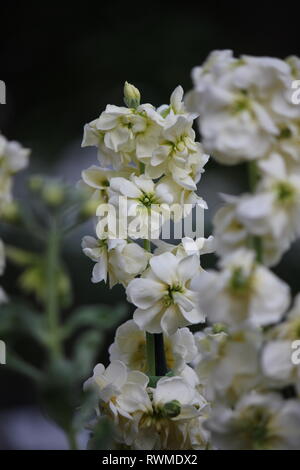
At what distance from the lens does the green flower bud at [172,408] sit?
0.52 metres

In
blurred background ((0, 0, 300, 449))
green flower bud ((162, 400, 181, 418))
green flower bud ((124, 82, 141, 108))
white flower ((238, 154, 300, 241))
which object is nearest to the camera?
white flower ((238, 154, 300, 241))

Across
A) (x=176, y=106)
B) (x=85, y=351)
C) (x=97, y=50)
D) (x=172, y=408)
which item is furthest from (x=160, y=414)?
(x=97, y=50)

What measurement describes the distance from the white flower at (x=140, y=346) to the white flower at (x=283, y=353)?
154 millimetres

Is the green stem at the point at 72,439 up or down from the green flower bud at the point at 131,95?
down

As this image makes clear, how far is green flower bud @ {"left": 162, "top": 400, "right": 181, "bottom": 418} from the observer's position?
1.71ft

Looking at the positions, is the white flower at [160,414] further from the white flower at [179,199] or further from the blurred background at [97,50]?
the blurred background at [97,50]

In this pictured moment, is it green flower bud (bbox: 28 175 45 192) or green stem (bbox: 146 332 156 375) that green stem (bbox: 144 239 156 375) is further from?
green flower bud (bbox: 28 175 45 192)

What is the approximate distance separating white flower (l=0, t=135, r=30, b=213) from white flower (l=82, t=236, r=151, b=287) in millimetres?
104

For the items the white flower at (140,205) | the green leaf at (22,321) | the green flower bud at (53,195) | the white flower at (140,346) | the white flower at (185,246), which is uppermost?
the white flower at (140,205)

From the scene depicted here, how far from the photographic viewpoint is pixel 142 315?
0.55 meters

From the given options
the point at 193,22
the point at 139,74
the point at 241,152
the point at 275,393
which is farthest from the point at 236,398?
the point at 193,22

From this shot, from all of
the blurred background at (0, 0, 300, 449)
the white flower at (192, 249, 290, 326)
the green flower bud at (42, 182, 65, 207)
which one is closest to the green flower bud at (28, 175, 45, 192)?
the green flower bud at (42, 182, 65, 207)

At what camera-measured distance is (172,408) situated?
0.52 m

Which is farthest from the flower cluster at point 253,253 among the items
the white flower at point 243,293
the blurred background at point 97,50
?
the blurred background at point 97,50
